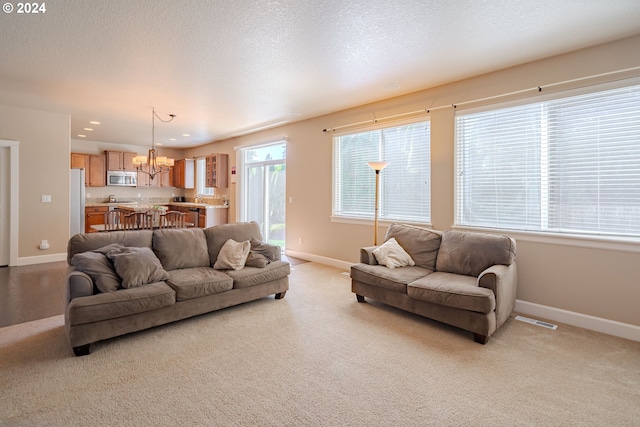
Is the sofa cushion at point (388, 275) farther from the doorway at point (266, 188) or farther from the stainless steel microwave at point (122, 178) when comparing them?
the stainless steel microwave at point (122, 178)

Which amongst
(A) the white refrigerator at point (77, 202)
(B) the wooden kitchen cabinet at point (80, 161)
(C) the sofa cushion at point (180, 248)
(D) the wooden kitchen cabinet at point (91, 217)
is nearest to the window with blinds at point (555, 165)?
Answer: (C) the sofa cushion at point (180, 248)

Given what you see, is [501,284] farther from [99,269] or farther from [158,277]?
[99,269]

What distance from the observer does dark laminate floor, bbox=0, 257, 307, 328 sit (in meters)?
3.33

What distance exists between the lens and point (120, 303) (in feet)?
8.73

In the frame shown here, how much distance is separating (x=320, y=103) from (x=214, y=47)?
2144 millimetres

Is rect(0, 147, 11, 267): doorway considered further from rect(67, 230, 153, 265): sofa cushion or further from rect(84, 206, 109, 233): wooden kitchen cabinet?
rect(67, 230, 153, 265): sofa cushion

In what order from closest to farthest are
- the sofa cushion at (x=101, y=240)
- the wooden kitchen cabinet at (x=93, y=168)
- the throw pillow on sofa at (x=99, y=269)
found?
1. the throw pillow on sofa at (x=99, y=269)
2. the sofa cushion at (x=101, y=240)
3. the wooden kitchen cabinet at (x=93, y=168)

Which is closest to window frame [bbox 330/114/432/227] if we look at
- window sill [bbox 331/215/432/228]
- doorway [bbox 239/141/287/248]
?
window sill [bbox 331/215/432/228]

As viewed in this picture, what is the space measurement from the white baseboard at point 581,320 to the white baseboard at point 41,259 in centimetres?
742

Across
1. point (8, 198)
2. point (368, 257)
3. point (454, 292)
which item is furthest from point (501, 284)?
point (8, 198)

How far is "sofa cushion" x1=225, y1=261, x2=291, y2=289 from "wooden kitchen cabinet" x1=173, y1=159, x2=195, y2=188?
273 inches

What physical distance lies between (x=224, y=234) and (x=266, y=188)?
3.50 meters

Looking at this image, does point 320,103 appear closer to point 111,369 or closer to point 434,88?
point 434,88

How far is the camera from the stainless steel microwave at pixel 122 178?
8898 mm
